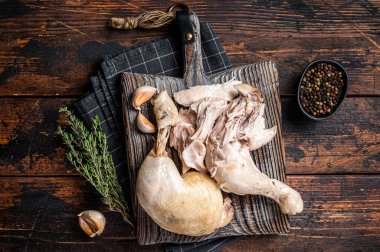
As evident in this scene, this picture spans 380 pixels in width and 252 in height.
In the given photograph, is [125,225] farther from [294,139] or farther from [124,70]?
[294,139]

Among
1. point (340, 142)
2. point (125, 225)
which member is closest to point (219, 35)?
point (340, 142)

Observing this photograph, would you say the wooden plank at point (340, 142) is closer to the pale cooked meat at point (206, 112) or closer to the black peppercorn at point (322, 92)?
the black peppercorn at point (322, 92)

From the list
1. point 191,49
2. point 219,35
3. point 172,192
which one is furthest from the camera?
point 219,35

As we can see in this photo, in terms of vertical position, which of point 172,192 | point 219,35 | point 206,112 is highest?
point 219,35

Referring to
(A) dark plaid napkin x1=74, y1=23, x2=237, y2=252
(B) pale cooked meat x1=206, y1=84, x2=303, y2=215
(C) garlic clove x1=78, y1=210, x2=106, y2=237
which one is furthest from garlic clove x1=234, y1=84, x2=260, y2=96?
(C) garlic clove x1=78, y1=210, x2=106, y2=237

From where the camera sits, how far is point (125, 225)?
7.02 ft

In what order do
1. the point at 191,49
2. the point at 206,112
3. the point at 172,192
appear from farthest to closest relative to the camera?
the point at 191,49, the point at 206,112, the point at 172,192

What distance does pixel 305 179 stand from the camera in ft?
7.18

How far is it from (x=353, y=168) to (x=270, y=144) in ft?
1.57

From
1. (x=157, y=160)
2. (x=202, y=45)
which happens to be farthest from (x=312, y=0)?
(x=157, y=160)

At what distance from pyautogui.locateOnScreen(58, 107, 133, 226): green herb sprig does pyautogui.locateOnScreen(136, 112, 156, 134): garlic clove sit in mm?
166

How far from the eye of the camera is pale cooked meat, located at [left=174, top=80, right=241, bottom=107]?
196 centimetres

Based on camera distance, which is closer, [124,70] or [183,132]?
[183,132]

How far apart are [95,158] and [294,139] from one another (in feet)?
3.17
